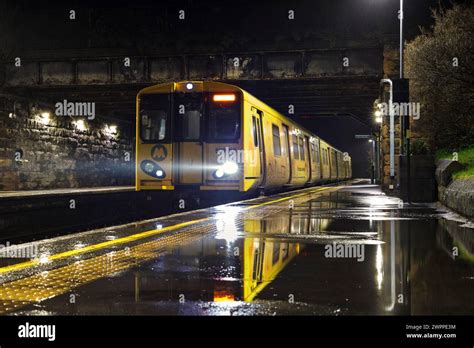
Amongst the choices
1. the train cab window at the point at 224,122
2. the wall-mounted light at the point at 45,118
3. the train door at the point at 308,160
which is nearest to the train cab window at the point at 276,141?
the train cab window at the point at 224,122

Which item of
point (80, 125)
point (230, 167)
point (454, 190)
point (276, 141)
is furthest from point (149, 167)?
point (80, 125)

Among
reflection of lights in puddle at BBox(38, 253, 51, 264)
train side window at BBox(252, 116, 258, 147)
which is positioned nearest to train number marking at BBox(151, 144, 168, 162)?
train side window at BBox(252, 116, 258, 147)

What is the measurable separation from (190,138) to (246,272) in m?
11.9

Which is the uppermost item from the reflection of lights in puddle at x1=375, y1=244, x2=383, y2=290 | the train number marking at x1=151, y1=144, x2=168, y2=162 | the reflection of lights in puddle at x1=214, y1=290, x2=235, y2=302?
the train number marking at x1=151, y1=144, x2=168, y2=162

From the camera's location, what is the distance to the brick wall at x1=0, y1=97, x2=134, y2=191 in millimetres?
26422

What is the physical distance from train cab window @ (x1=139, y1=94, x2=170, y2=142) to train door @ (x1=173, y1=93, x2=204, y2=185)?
29 centimetres

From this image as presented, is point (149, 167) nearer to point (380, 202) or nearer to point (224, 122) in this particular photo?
point (224, 122)

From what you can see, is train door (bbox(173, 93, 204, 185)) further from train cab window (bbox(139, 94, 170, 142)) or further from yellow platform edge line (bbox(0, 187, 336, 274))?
yellow platform edge line (bbox(0, 187, 336, 274))

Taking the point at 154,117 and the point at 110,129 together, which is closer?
the point at 154,117

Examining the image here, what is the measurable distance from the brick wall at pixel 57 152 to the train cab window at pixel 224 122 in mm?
12229

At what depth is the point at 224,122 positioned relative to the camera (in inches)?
694

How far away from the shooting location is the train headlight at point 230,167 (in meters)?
17.3

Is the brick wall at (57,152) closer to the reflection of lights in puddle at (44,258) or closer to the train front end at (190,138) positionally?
the train front end at (190,138)

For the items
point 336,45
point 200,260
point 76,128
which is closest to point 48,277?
point 200,260
